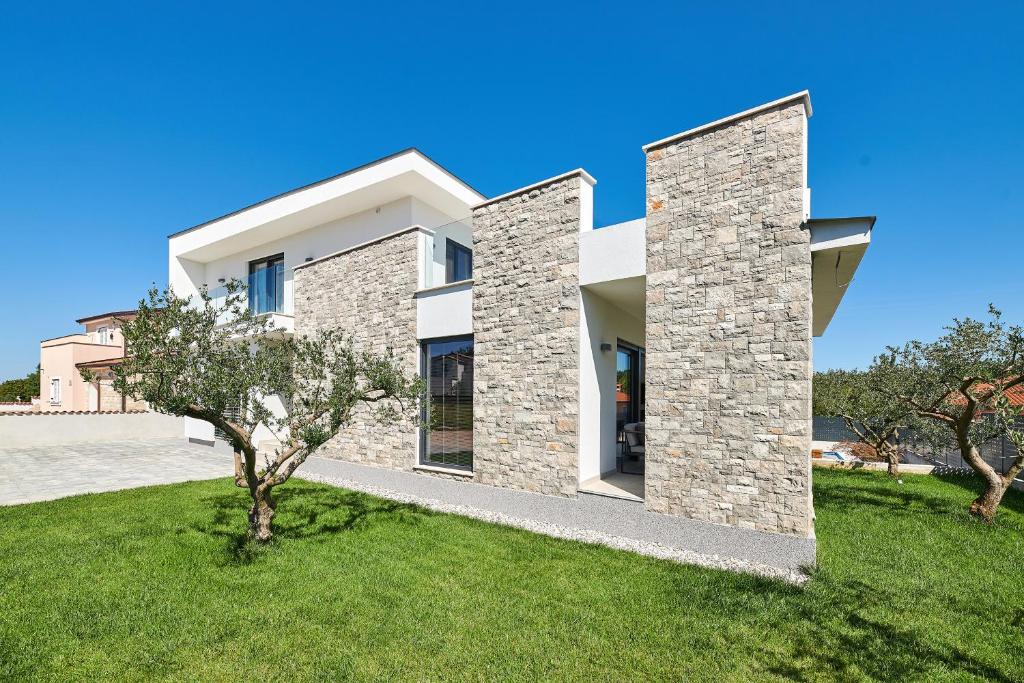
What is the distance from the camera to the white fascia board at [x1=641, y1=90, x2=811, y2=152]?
595cm

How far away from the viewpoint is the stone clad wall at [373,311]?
1046 centimetres

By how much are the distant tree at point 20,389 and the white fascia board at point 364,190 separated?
3808 centimetres

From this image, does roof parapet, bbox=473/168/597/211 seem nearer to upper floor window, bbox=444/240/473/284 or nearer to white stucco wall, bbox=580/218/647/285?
white stucco wall, bbox=580/218/647/285

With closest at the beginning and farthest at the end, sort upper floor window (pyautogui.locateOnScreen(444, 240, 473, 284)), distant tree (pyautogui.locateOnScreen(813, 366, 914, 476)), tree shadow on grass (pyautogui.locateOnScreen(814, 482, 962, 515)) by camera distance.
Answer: tree shadow on grass (pyautogui.locateOnScreen(814, 482, 962, 515)) < distant tree (pyautogui.locateOnScreen(813, 366, 914, 476)) < upper floor window (pyautogui.locateOnScreen(444, 240, 473, 284))

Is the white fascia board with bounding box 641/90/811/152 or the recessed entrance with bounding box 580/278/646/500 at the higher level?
the white fascia board with bounding box 641/90/811/152

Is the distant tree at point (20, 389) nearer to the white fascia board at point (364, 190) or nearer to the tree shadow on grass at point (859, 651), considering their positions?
the white fascia board at point (364, 190)

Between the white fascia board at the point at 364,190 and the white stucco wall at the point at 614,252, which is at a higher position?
the white fascia board at the point at 364,190

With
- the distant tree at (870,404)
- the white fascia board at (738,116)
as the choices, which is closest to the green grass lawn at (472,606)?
the distant tree at (870,404)

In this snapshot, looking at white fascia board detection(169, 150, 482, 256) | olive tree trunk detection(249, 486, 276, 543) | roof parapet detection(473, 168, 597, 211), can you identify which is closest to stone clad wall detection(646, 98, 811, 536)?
roof parapet detection(473, 168, 597, 211)

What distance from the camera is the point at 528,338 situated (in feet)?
27.9

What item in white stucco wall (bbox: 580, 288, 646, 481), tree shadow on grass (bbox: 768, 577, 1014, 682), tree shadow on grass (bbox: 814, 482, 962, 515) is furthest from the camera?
tree shadow on grass (bbox: 814, 482, 962, 515)

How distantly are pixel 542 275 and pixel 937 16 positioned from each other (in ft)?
26.4

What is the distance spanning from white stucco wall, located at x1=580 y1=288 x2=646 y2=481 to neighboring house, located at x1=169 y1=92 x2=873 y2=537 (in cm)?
5

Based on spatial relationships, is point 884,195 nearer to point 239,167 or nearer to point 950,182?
point 950,182
